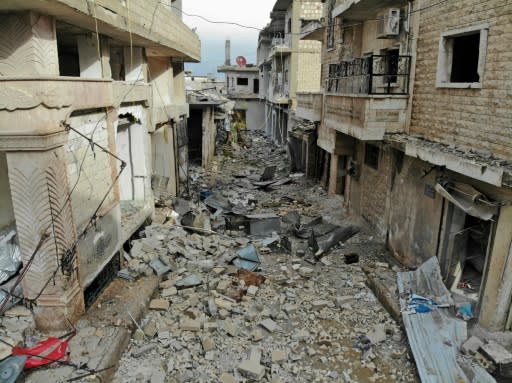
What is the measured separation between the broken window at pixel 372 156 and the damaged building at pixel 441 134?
33mm

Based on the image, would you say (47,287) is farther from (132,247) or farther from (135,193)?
(135,193)

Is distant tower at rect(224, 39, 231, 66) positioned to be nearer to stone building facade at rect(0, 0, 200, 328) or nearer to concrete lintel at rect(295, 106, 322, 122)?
concrete lintel at rect(295, 106, 322, 122)

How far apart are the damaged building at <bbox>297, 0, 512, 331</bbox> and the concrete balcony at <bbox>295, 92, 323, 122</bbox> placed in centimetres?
249

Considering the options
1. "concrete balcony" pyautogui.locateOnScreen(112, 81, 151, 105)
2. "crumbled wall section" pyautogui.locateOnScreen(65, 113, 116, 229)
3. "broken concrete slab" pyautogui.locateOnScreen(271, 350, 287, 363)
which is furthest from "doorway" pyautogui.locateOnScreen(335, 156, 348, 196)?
"crumbled wall section" pyautogui.locateOnScreen(65, 113, 116, 229)

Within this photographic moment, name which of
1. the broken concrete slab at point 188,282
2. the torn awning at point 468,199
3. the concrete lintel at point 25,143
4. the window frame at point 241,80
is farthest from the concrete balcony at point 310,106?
the window frame at point 241,80

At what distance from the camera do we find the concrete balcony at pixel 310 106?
15.3 metres

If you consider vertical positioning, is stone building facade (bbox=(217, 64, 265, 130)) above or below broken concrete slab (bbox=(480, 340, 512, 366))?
above

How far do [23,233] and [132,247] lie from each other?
368cm

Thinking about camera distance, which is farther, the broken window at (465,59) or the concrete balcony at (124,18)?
the broken window at (465,59)

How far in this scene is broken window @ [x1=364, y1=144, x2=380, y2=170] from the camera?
12.0 m

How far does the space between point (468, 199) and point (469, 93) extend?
193 cm

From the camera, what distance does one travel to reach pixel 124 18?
7.30 metres

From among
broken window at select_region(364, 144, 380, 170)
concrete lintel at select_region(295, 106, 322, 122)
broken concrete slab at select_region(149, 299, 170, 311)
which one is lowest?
broken concrete slab at select_region(149, 299, 170, 311)

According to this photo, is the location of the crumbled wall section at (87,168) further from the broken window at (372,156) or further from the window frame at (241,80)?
the window frame at (241,80)
